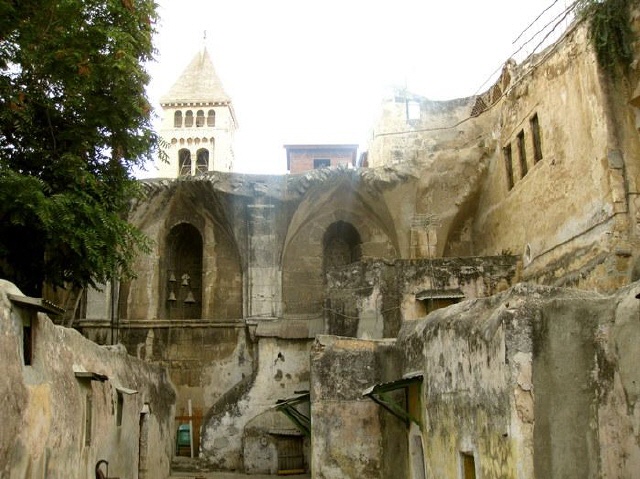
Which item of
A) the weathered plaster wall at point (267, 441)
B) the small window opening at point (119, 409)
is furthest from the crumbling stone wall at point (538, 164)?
the small window opening at point (119, 409)

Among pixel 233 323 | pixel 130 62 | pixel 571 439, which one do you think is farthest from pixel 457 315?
pixel 233 323

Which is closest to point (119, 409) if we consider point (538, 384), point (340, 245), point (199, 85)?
point (538, 384)

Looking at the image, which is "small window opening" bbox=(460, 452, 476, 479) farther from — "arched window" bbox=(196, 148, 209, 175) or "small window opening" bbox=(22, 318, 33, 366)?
"arched window" bbox=(196, 148, 209, 175)

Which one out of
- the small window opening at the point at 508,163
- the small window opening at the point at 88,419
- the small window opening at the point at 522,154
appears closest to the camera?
the small window opening at the point at 88,419

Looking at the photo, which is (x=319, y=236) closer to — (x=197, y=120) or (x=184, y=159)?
(x=197, y=120)

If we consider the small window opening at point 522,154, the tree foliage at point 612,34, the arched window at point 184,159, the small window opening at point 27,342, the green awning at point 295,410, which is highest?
the arched window at point 184,159

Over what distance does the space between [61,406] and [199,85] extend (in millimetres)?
44595

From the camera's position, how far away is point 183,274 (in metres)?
21.5

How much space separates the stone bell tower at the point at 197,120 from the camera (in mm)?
49219

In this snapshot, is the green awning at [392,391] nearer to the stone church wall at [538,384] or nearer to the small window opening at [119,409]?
the stone church wall at [538,384]

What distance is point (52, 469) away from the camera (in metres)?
7.70

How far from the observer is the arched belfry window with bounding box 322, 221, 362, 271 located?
21484 mm

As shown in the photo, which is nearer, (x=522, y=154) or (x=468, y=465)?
(x=468, y=465)

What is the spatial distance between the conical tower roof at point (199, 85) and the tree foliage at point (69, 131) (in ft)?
121
